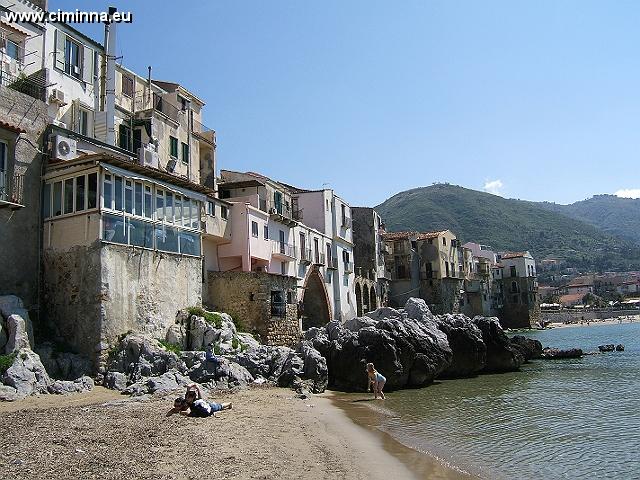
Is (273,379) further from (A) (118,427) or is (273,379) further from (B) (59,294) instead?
(A) (118,427)

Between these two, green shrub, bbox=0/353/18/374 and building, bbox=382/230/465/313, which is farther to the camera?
building, bbox=382/230/465/313

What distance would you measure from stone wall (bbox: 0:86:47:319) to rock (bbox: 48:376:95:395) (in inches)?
195

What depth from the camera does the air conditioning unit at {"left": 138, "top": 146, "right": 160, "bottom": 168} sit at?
32638 millimetres

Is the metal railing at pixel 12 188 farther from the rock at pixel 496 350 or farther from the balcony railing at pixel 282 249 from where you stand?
the rock at pixel 496 350

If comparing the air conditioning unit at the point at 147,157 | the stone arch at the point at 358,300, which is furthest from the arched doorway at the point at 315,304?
the air conditioning unit at the point at 147,157

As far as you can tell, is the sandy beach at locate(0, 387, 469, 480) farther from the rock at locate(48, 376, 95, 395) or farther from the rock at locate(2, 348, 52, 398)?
the rock at locate(2, 348, 52, 398)

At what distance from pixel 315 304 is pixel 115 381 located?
31.3m

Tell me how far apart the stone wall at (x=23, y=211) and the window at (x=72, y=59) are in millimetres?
6126

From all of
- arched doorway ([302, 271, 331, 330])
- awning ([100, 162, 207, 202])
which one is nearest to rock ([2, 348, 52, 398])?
awning ([100, 162, 207, 202])

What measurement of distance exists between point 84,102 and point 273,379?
60.0 ft

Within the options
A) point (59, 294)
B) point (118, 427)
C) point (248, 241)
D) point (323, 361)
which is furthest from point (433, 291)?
point (118, 427)

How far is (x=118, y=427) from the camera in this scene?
1493 centimetres

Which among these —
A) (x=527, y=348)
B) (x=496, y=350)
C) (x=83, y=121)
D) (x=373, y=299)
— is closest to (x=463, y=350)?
(x=496, y=350)

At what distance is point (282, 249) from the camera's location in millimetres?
44062
